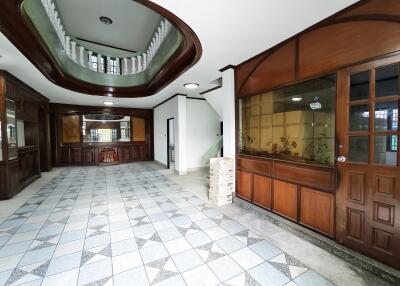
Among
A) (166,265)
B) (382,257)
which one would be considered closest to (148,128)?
(166,265)

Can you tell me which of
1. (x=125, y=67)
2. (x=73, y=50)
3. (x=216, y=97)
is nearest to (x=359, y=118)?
(x=216, y=97)

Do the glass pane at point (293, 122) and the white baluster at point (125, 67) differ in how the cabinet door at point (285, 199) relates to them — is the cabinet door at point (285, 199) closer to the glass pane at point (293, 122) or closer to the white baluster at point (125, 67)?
the glass pane at point (293, 122)

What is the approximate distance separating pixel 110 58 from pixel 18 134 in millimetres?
3536

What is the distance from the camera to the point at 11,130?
463 cm

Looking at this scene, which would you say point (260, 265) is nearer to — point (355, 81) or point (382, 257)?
point (382, 257)

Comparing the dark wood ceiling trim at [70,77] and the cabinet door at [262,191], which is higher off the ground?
the dark wood ceiling trim at [70,77]

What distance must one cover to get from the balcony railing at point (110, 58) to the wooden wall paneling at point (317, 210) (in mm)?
4332

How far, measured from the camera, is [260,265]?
2070 millimetres

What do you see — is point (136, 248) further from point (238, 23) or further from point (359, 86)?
point (359, 86)

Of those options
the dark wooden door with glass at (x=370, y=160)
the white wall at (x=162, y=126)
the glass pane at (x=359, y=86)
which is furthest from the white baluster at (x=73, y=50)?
the glass pane at (x=359, y=86)

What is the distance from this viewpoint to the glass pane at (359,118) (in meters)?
2.12

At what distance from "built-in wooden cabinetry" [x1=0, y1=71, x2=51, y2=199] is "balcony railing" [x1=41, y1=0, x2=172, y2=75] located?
153 cm

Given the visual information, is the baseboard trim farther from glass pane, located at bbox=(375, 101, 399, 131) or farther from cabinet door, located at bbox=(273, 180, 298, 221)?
glass pane, located at bbox=(375, 101, 399, 131)

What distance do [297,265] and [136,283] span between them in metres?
1.74
